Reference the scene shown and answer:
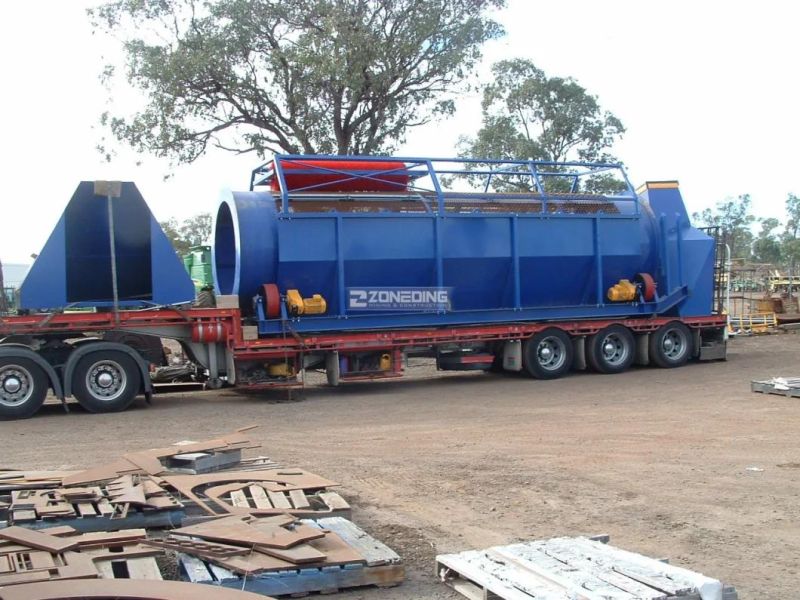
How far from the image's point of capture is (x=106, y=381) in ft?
45.2

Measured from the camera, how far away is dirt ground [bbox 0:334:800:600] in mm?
6434

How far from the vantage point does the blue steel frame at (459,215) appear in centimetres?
1554

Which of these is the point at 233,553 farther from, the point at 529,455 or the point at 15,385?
the point at 15,385

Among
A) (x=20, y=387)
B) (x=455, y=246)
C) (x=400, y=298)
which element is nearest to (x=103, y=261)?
(x=20, y=387)

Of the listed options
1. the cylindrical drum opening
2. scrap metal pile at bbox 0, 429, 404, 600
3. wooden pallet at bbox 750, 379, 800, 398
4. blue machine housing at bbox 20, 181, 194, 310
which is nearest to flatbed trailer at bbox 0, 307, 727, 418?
blue machine housing at bbox 20, 181, 194, 310

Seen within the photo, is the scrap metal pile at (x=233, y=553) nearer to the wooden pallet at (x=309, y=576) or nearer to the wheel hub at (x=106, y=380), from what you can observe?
the wooden pallet at (x=309, y=576)

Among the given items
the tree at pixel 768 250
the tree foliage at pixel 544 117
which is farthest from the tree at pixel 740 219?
the tree foliage at pixel 544 117

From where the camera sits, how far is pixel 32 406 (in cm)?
1323

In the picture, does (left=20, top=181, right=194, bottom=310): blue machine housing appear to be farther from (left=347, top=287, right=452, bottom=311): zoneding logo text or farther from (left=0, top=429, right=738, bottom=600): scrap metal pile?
(left=0, top=429, right=738, bottom=600): scrap metal pile

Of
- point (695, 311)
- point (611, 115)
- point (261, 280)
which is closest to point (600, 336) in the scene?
point (695, 311)

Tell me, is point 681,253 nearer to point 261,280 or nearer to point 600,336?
point 600,336

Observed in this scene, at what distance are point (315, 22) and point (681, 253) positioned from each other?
465 inches

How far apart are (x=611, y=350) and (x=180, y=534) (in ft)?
45.6

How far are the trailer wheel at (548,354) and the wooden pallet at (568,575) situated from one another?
11.6m
